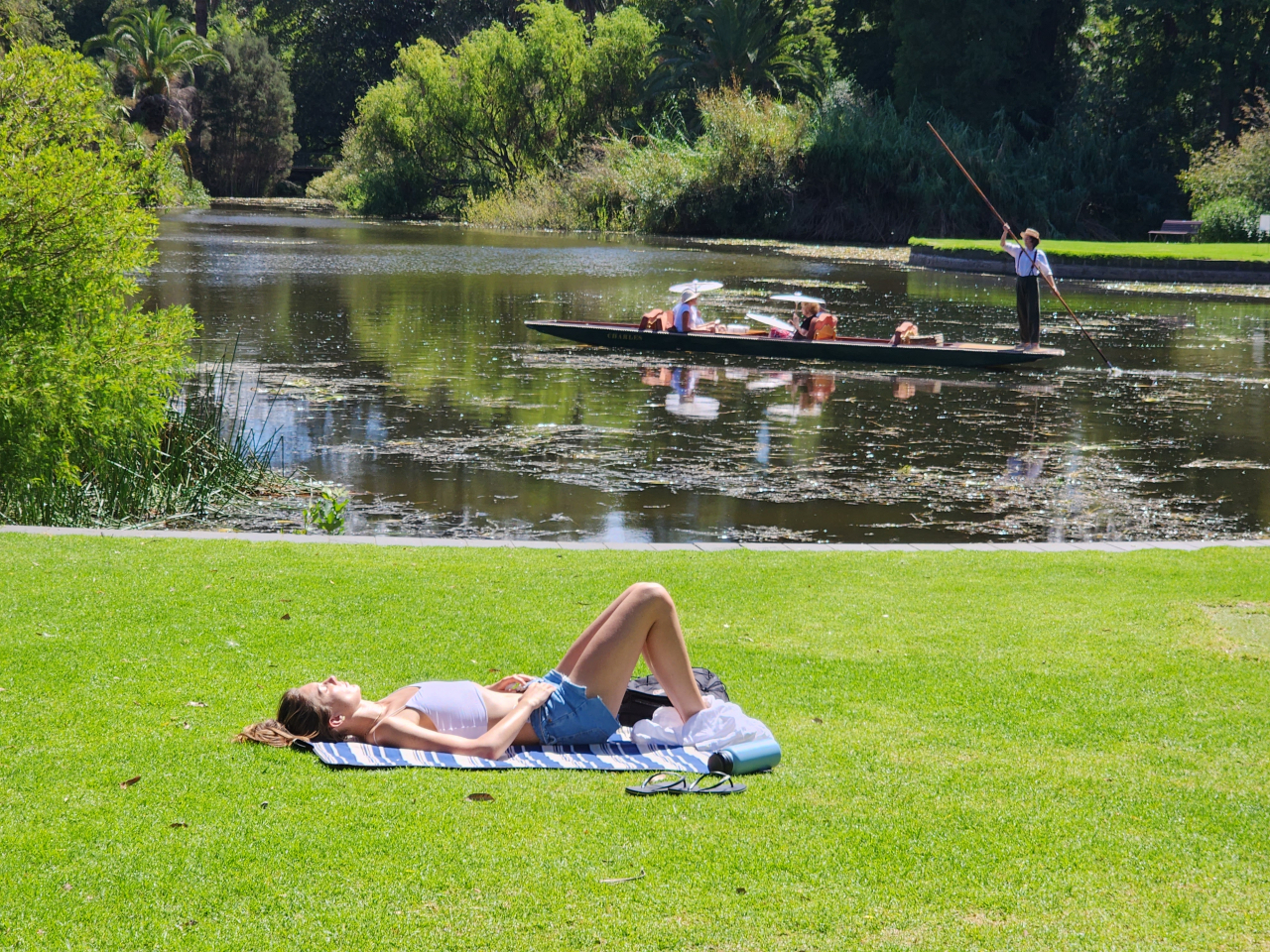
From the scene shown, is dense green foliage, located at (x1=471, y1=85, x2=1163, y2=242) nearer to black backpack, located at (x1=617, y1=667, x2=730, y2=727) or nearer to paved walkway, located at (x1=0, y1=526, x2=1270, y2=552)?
paved walkway, located at (x1=0, y1=526, x2=1270, y2=552)

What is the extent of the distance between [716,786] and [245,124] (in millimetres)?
83628

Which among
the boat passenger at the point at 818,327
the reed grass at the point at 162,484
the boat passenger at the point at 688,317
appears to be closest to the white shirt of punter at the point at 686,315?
the boat passenger at the point at 688,317

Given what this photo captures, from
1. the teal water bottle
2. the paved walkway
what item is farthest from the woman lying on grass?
the paved walkway

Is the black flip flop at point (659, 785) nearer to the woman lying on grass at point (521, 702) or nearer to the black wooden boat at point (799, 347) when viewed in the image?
the woman lying on grass at point (521, 702)

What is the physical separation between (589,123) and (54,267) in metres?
55.8

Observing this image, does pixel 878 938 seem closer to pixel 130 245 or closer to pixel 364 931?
pixel 364 931

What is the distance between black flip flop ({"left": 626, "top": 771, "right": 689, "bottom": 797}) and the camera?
5.03 meters

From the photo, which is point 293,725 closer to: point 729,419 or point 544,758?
point 544,758

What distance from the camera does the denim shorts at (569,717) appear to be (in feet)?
18.2

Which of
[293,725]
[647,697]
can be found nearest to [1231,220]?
[647,697]

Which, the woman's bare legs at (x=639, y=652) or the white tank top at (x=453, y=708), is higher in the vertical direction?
the woman's bare legs at (x=639, y=652)

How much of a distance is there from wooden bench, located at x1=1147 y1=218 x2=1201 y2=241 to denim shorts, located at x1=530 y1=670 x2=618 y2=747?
45.2 m

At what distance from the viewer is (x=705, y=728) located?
5465mm

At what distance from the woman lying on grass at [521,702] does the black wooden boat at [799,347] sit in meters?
16.2
